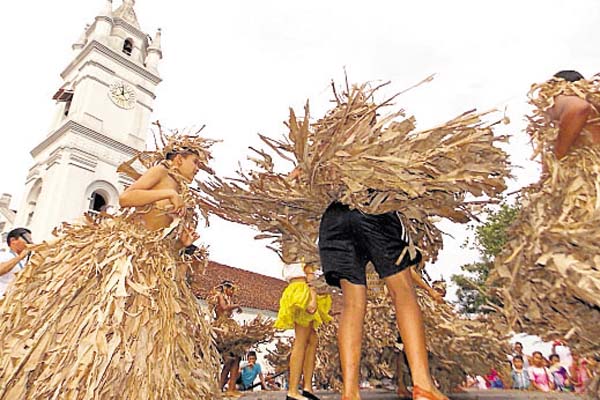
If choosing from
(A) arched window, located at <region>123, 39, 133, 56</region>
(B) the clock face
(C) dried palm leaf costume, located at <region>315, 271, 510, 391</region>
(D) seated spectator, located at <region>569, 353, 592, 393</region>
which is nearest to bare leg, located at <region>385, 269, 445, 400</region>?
(D) seated spectator, located at <region>569, 353, 592, 393</region>

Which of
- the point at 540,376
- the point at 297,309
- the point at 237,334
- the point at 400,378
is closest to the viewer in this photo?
the point at 297,309

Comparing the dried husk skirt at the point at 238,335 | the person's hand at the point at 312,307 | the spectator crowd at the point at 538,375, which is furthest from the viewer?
the spectator crowd at the point at 538,375

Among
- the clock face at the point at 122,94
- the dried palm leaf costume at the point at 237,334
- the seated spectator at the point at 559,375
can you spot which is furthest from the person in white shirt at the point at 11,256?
the clock face at the point at 122,94

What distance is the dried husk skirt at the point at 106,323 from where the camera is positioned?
7.13ft

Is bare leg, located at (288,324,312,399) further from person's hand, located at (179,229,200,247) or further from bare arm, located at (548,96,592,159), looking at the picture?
bare arm, located at (548,96,592,159)

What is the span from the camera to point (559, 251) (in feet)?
6.07

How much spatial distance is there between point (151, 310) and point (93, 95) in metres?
22.2

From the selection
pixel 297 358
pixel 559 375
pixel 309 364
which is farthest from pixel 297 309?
pixel 559 375

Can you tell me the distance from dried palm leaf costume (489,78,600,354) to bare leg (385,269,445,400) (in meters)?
0.38

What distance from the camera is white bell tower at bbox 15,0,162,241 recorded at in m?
19.4

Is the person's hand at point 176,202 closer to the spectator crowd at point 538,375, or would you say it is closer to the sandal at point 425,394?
the sandal at point 425,394

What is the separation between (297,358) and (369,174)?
1790 millimetres

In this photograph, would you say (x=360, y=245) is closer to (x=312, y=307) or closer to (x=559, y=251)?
(x=559, y=251)

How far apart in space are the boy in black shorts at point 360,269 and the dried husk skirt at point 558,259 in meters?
0.41
